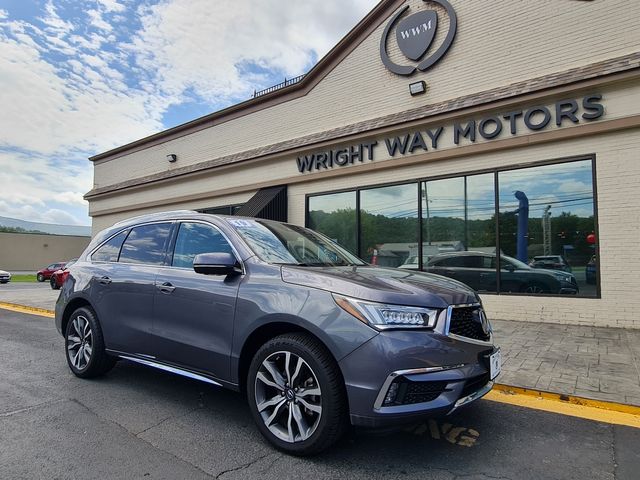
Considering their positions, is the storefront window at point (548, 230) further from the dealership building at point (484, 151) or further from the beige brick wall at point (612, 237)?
the beige brick wall at point (612, 237)

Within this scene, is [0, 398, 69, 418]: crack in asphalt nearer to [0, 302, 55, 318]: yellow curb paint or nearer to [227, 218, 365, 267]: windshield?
[227, 218, 365, 267]: windshield

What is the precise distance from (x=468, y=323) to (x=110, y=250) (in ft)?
12.7

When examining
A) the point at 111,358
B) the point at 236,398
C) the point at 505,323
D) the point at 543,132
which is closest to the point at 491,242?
the point at 505,323

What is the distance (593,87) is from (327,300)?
7042 mm

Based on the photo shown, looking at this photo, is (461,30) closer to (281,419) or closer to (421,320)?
(421,320)

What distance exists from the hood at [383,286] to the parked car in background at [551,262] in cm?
535

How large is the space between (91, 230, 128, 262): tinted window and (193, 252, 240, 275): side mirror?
178 cm

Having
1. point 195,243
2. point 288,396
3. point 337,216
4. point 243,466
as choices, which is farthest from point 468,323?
point 337,216

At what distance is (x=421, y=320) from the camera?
9.07ft

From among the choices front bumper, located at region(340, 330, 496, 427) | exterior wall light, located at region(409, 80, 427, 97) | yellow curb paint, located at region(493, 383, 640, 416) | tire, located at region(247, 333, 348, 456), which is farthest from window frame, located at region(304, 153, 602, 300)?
tire, located at region(247, 333, 348, 456)

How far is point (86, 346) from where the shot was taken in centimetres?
459

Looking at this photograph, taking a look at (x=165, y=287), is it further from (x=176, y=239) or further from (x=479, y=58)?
(x=479, y=58)

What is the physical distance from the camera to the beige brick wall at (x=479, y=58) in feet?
24.8

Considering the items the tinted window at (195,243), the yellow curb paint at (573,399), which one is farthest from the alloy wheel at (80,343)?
the yellow curb paint at (573,399)
